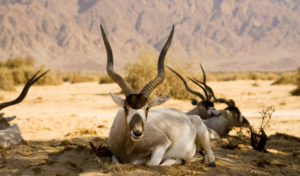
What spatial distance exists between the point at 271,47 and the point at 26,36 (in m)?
80.6

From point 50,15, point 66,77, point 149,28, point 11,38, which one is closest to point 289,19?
point 149,28

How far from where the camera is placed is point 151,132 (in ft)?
15.5

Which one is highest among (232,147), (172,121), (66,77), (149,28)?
(149,28)

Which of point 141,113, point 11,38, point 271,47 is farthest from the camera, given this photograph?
point 271,47

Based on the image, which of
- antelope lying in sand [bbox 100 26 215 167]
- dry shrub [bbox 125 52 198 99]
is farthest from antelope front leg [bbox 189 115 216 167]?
dry shrub [bbox 125 52 198 99]

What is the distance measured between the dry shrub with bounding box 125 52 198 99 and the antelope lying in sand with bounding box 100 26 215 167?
1030 cm

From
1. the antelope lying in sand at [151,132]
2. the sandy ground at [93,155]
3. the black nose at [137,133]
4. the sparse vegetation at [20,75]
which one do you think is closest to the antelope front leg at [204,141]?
the antelope lying in sand at [151,132]

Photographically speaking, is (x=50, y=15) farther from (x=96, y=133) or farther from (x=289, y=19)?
(x=96, y=133)

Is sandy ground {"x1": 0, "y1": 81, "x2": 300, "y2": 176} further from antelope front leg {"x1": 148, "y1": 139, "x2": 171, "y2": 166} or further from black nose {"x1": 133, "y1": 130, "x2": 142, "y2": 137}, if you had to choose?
black nose {"x1": 133, "y1": 130, "x2": 142, "y2": 137}

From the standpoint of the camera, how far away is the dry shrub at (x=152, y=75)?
1636 cm

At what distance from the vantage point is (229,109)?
8.52m

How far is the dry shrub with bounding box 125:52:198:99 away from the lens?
53.7 ft

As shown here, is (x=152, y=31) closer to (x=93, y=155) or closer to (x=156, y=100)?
(x=93, y=155)

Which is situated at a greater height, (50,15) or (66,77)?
(50,15)
